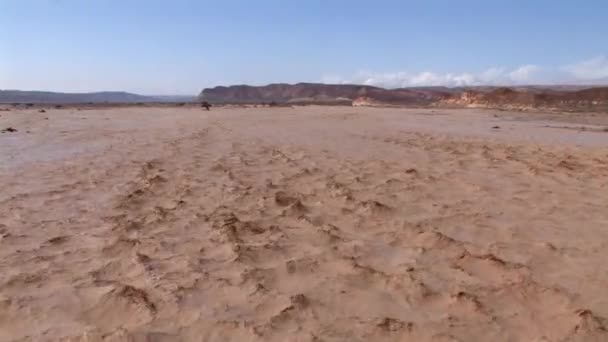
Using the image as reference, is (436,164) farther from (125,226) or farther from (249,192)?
(125,226)

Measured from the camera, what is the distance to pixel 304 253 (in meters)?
3.67

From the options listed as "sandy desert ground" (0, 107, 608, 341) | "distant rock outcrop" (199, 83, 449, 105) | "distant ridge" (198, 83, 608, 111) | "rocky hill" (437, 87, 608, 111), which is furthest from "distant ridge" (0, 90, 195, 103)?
"sandy desert ground" (0, 107, 608, 341)

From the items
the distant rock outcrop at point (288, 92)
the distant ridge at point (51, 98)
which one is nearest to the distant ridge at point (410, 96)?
the distant rock outcrop at point (288, 92)

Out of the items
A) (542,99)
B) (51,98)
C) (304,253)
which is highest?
(304,253)

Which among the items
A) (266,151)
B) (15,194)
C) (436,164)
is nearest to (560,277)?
(436,164)

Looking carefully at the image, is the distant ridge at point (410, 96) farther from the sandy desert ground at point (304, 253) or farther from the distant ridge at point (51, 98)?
the sandy desert ground at point (304, 253)

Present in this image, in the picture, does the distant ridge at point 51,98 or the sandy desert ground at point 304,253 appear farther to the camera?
the distant ridge at point 51,98

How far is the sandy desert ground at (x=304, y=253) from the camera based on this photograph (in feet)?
8.75

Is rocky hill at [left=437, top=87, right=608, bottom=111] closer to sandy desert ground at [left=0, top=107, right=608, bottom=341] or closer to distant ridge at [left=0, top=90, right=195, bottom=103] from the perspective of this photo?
sandy desert ground at [left=0, top=107, right=608, bottom=341]

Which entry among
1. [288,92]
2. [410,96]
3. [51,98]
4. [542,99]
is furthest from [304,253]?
[51,98]

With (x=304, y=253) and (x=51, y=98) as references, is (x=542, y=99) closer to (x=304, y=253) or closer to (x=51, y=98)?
(x=304, y=253)

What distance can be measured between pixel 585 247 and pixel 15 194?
5115 millimetres

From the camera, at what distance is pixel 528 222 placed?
4.47m

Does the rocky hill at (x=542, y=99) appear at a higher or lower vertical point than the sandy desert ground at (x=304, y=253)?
lower
